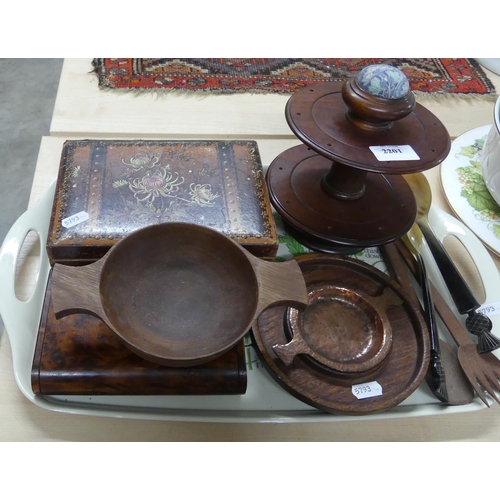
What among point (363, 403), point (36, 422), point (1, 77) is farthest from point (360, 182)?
point (1, 77)

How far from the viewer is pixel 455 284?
76cm

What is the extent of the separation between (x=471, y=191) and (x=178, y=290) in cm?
65

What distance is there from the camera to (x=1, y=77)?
69.7 inches

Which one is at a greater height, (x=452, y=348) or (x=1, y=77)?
(x=452, y=348)

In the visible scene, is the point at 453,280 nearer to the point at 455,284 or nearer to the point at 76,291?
the point at 455,284

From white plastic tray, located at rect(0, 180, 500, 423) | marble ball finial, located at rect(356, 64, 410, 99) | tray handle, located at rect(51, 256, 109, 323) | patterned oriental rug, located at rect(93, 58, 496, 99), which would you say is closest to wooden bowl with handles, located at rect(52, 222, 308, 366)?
tray handle, located at rect(51, 256, 109, 323)

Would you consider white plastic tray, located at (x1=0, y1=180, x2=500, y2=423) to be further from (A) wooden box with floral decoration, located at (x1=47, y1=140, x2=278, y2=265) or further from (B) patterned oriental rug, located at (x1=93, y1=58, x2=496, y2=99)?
(B) patterned oriental rug, located at (x1=93, y1=58, x2=496, y2=99)

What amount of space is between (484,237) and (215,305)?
562 mm

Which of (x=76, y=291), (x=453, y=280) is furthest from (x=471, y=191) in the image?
(x=76, y=291)

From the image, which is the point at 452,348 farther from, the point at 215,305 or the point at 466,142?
the point at 466,142

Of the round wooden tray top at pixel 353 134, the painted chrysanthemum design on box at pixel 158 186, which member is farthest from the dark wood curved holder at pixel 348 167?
the painted chrysanthemum design on box at pixel 158 186

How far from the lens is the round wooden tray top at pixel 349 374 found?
61cm

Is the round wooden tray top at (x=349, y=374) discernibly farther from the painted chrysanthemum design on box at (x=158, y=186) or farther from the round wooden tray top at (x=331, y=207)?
the painted chrysanthemum design on box at (x=158, y=186)

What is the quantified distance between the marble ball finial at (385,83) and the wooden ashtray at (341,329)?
0.29m
